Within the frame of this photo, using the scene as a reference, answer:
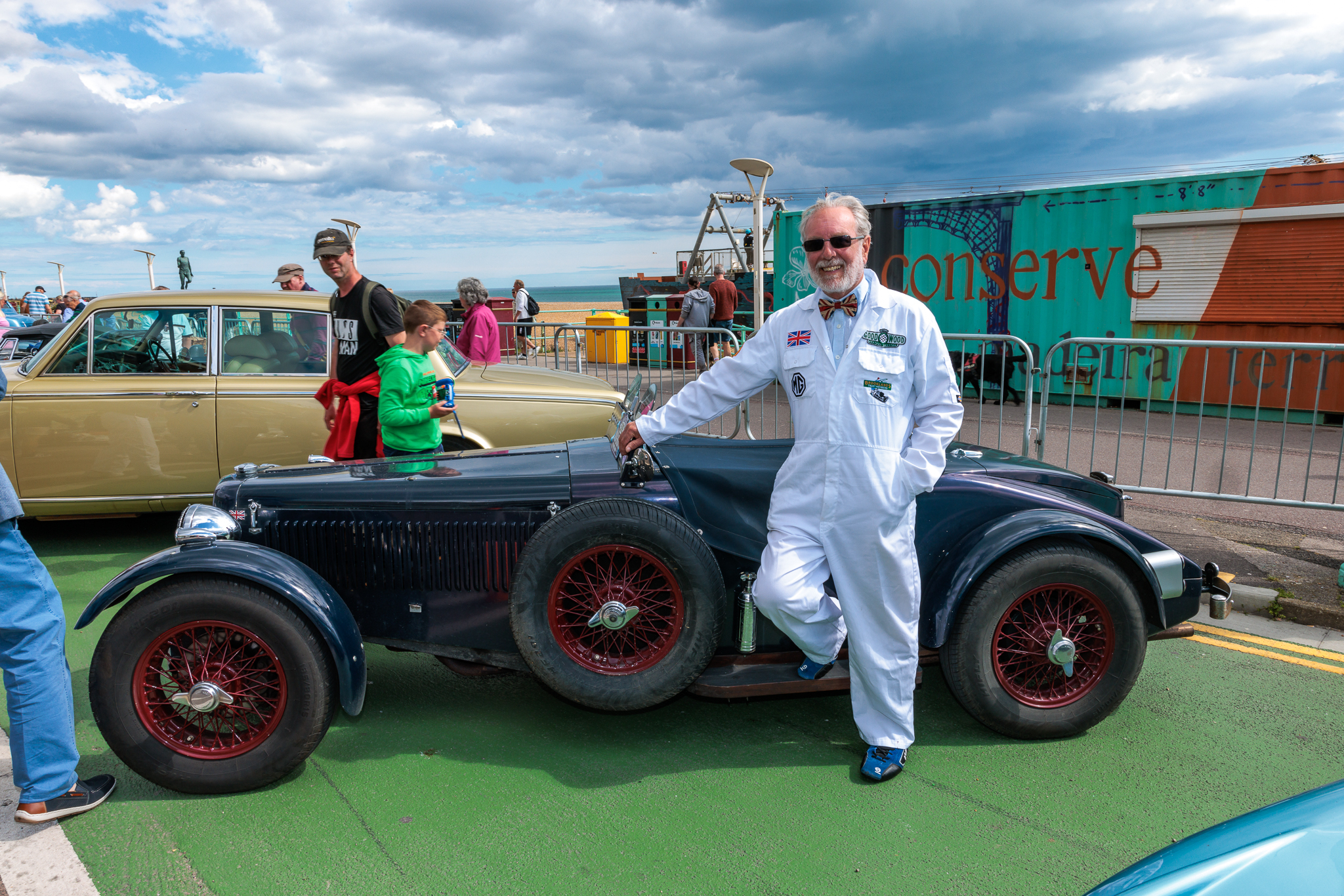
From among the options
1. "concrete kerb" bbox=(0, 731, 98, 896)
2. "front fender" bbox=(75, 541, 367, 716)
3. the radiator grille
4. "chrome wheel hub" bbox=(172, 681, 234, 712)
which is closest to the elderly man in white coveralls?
the radiator grille

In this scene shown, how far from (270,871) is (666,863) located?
1170 mm

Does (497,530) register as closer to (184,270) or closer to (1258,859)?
(1258,859)

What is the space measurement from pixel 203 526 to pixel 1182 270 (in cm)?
1219

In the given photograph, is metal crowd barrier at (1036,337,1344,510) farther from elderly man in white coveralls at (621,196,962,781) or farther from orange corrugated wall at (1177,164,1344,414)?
elderly man in white coveralls at (621,196,962,781)

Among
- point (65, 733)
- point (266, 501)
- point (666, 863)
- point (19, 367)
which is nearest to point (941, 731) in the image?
point (666, 863)

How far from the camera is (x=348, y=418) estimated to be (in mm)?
4535

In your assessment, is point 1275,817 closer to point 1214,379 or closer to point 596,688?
point 596,688

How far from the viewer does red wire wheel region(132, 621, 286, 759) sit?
2.77 m

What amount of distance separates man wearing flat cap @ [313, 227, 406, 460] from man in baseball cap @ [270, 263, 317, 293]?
13.7 ft

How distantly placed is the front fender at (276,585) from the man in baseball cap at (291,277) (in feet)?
20.0


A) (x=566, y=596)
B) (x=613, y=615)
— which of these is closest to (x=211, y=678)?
(x=566, y=596)

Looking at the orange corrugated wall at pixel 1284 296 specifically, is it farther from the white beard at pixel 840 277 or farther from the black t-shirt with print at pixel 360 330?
the black t-shirt with print at pixel 360 330

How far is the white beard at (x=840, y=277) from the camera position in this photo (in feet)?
9.58

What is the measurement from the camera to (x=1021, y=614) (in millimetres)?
3109
